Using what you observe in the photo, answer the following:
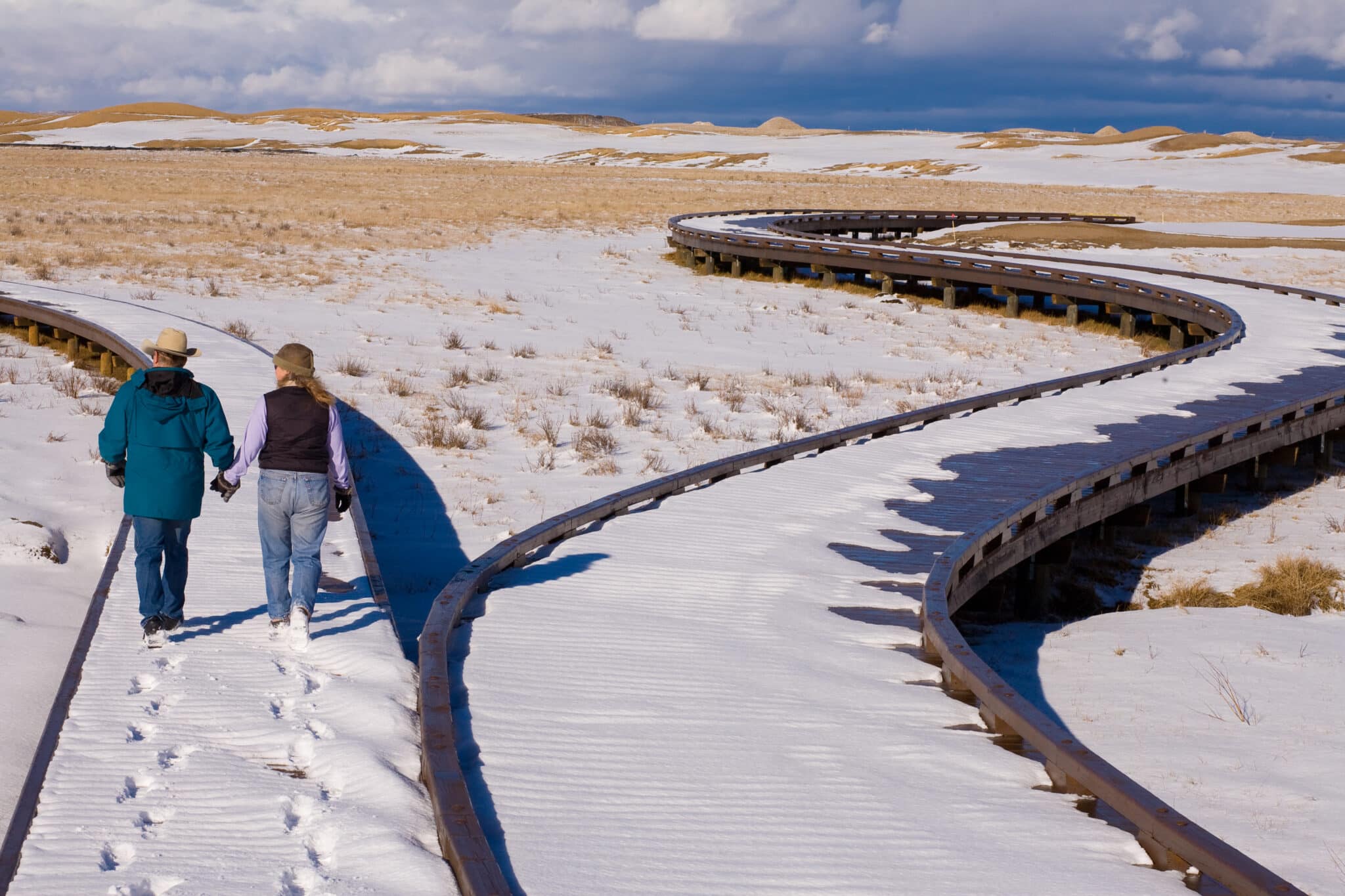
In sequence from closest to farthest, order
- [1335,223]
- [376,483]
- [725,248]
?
[376,483] → [725,248] → [1335,223]

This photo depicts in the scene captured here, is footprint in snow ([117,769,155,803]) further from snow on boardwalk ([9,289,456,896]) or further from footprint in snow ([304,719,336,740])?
footprint in snow ([304,719,336,740])

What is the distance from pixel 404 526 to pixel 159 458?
4.92 meters

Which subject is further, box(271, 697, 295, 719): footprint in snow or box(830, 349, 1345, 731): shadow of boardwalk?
box(830, 349, 1345, 731): shadow of boardwalk

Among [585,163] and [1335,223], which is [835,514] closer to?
[1335,223]

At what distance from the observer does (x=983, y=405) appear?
50.4 ft

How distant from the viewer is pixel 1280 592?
448 inches

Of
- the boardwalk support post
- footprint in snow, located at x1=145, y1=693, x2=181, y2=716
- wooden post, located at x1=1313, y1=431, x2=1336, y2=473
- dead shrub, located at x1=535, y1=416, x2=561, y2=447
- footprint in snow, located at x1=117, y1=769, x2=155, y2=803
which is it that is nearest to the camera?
footprint in snow, located at x1=117, y1=769, x2=155, y2=803

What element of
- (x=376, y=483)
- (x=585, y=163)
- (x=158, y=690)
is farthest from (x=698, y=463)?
(x=585, y=163)

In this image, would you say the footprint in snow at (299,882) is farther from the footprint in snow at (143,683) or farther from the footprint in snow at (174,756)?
the footprint in snow at (143,683)

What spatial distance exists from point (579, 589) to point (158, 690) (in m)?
2.85

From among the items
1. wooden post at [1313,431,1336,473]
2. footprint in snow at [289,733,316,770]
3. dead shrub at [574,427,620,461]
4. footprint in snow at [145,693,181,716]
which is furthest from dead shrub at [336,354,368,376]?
footprint in snow at [289,733,316,770]

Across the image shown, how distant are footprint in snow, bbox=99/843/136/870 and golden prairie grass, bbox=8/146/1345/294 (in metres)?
22.4

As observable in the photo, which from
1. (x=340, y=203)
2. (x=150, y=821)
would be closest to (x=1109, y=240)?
(x=340, y=203)

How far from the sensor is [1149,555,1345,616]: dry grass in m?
11.2
